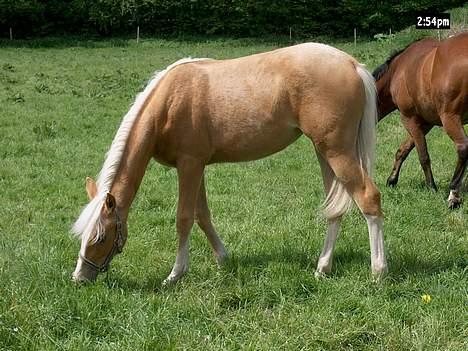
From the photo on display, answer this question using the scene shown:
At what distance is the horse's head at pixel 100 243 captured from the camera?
14.0 feet

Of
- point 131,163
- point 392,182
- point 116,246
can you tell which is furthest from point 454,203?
point 116,246

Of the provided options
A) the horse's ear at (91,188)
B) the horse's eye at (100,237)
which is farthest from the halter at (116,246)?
the horse's ear at (91,188)

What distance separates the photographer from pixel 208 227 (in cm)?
501

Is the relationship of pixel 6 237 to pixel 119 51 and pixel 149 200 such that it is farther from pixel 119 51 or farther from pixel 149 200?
pixel 119 51

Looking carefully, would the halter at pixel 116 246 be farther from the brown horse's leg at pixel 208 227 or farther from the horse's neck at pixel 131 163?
the brown horse's leg at pixel 208 227

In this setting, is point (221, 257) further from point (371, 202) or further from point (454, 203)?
point (454, 203)

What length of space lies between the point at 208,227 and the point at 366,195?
1.36m

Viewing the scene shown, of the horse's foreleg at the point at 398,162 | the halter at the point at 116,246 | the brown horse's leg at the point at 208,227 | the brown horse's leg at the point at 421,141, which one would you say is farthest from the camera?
the horse's foreleg at the point at 398,162

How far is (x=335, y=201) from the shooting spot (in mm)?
4699

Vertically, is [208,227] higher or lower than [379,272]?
higher

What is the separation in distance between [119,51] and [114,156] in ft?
77.2

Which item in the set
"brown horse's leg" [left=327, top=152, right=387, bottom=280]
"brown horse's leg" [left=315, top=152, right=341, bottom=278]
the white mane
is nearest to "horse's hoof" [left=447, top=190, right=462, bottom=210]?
"brown horse's leg" [left=315, top=152, right=341, bottom=278]

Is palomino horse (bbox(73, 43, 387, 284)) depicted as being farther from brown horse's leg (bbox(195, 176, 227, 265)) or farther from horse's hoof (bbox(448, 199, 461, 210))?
horse's hoof (bbox(448, 199, 461, 210))

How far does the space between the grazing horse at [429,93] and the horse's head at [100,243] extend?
3.88 meters
